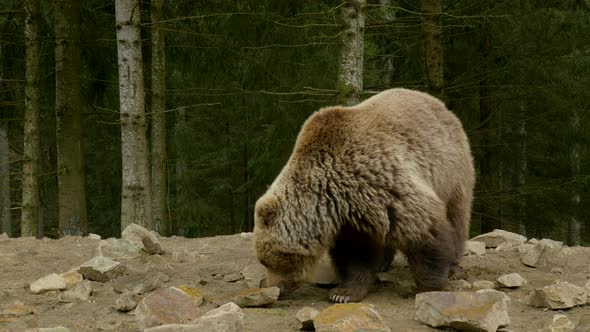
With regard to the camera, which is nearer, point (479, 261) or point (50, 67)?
point (479, 261)

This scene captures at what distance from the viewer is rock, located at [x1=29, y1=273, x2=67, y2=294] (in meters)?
4.72

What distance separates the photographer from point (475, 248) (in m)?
6.38

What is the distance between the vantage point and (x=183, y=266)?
18.7ft

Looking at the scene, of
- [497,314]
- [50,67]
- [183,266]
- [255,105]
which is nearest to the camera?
[497,314]

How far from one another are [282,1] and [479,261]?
6343 millimetres

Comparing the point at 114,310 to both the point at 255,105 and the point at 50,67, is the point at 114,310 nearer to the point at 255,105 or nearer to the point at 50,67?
the point at 50,67

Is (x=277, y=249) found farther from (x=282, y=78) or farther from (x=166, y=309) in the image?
(x=282, y=78)

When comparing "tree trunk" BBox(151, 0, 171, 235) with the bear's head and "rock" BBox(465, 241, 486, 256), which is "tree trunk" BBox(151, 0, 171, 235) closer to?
"rock" BBox(465, 241, 486, 256)

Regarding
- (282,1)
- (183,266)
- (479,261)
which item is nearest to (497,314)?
(479,261)

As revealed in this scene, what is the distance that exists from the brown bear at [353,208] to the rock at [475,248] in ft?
5.25

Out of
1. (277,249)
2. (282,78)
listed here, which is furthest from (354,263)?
(282,78)

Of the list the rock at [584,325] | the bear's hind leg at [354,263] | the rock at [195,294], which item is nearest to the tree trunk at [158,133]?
the bear's hind leg at [354,263]

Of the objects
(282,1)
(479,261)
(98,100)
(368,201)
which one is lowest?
(479,261)

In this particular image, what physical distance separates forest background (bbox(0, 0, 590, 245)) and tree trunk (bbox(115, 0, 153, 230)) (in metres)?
0.02
